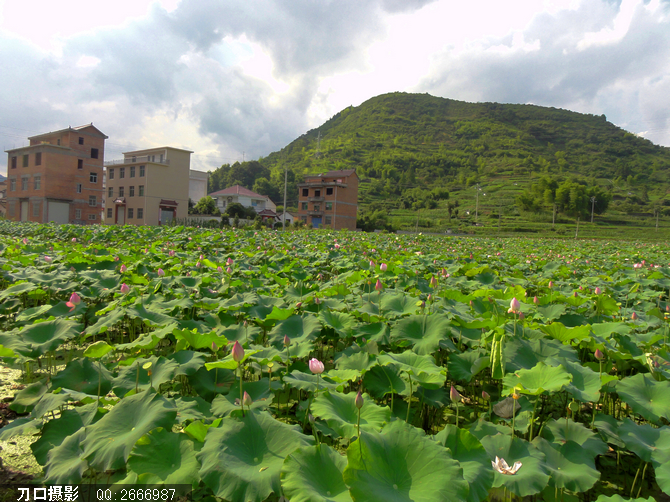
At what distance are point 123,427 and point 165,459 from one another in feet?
0.83

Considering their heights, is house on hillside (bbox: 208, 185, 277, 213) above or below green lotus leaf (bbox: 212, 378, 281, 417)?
above

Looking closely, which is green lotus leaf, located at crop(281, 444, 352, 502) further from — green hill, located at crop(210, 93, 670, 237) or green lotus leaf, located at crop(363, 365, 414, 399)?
green hill, located at crop(210, 93, 670, 237)

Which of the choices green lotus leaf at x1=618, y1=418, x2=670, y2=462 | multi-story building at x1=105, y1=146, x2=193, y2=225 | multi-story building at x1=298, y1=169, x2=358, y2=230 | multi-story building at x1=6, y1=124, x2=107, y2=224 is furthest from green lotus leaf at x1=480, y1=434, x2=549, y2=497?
multi-story building at x1=298, y1=169, x2=358, y2=230

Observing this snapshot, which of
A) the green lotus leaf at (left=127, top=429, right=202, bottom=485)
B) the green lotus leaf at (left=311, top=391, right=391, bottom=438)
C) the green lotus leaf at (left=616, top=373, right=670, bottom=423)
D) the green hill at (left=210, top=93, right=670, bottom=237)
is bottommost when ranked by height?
the green lotus leaf at (left=127, top=429, right=202, bottom=485)

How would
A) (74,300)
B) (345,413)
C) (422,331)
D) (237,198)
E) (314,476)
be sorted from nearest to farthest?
(314,476) → (345,413) → (422,331) → (74,300) → (237,198)

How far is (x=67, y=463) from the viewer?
130 centimetres

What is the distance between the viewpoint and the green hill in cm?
6731

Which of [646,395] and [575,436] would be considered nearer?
[575,436]

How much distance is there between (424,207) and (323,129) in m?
92.8

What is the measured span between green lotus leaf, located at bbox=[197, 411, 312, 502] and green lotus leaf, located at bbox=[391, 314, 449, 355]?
99cm

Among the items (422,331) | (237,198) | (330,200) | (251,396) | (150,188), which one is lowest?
(251,396)

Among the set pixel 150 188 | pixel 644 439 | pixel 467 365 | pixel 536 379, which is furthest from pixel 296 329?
pixel 150 188

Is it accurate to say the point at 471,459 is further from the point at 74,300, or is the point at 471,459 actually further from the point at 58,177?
the point at 58,177

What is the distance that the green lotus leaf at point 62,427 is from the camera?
143 centimetres
